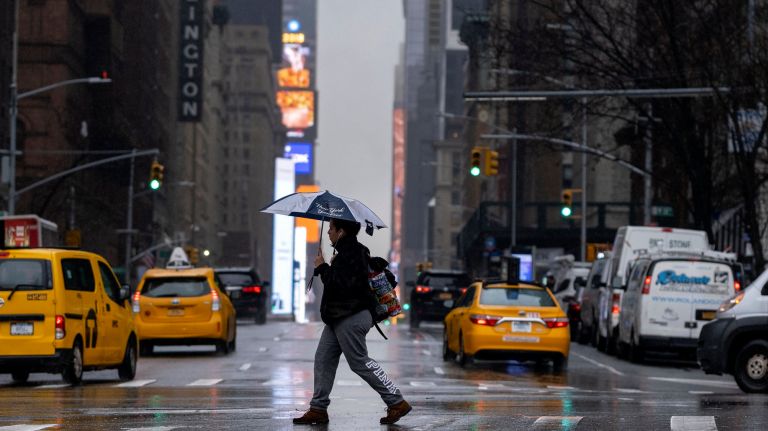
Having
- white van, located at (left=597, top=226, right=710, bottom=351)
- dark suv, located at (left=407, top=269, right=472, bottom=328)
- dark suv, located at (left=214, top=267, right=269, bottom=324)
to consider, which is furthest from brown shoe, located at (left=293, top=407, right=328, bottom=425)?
dark suv, located at (left=214, top=267, right=269, bottom=324)

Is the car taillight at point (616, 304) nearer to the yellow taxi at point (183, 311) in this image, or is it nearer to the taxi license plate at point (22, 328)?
the yellow taxi at point (183, 311)

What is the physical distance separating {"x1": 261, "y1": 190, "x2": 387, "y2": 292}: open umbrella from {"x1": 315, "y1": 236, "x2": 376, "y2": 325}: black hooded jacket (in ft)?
0.55

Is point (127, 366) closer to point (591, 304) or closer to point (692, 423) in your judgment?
point (692, 423)

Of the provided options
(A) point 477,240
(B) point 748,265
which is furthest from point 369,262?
(A) point 477,240

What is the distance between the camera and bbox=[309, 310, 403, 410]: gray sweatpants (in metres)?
13.4

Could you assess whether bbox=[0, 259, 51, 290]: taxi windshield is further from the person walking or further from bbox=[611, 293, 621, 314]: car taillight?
bbox=[611, 293, 621, 314]: car taillight

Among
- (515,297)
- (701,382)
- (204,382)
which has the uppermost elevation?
(515,297)

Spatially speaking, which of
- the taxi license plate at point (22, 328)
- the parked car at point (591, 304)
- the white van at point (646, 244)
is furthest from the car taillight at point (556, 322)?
the parked car at point (591, 304)

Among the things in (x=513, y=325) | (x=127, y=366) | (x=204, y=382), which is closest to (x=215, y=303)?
(x=513, y=325)

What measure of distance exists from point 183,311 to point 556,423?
1734 centimetres

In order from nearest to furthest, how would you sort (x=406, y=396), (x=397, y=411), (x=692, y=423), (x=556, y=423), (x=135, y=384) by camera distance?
(x=397, y=411) → (x=556, y=423) → (x=692, y=423) → (x=406, y=396) → (x=135, y=384)

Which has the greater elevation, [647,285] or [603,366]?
[647,285]

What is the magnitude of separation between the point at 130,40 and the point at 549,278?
56990 mm

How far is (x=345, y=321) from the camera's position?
13.6 m
